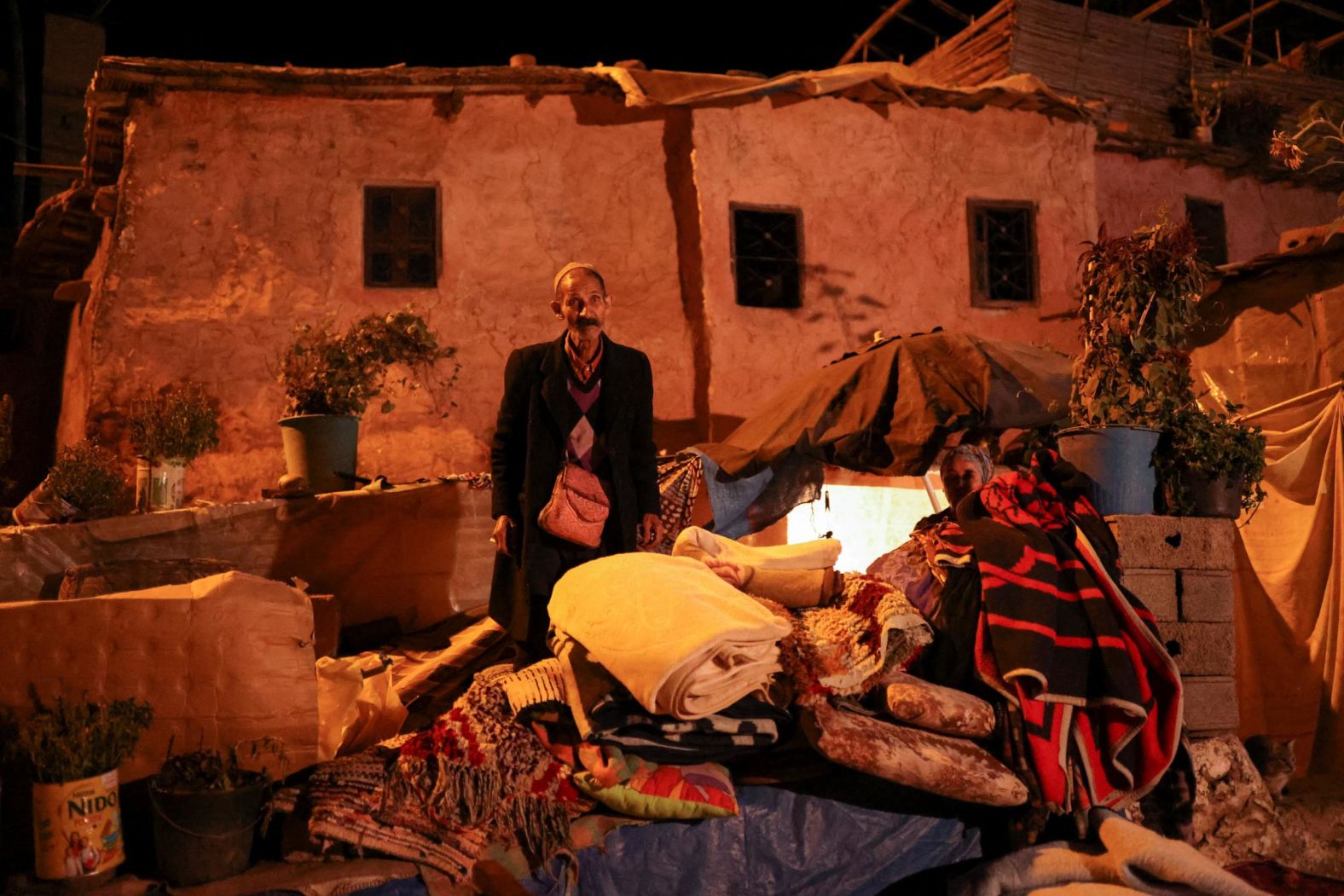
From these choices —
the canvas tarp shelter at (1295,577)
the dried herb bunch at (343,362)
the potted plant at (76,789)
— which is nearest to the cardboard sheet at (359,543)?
the dried herb bunch at (343,362)

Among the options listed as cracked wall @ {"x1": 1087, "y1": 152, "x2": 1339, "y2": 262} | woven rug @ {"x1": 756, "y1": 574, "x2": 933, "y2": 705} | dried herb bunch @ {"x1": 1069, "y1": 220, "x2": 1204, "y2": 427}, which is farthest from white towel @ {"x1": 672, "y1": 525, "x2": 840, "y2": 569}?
cracked wall @ {"x1": 1087, "y1": 152, "x2": 1339, "y2": 262}

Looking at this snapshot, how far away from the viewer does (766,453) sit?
6.61 m

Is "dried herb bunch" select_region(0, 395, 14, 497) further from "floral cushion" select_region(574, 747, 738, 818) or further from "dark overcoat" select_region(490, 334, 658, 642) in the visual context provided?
"floral cushion" select_region(574, 747, 738, 818)

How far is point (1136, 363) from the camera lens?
4.53m

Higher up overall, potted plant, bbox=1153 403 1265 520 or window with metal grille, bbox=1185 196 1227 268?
window with metal grille, bbox=1185 196 1227 268

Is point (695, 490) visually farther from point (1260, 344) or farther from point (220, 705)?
point (1260, 344)

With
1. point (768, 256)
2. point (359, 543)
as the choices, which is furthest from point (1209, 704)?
point (768, 256)

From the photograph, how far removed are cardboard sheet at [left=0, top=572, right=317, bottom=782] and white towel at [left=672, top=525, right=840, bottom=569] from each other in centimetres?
146

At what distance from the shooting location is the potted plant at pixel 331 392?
6785mm

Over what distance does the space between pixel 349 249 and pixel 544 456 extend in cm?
585

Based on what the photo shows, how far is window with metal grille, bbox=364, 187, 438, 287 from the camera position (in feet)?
31.1

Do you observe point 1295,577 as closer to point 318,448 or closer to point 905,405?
point 905,405

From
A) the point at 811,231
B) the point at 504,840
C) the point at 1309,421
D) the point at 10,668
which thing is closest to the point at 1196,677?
the point at 504,840

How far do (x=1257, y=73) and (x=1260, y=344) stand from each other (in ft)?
18.9
